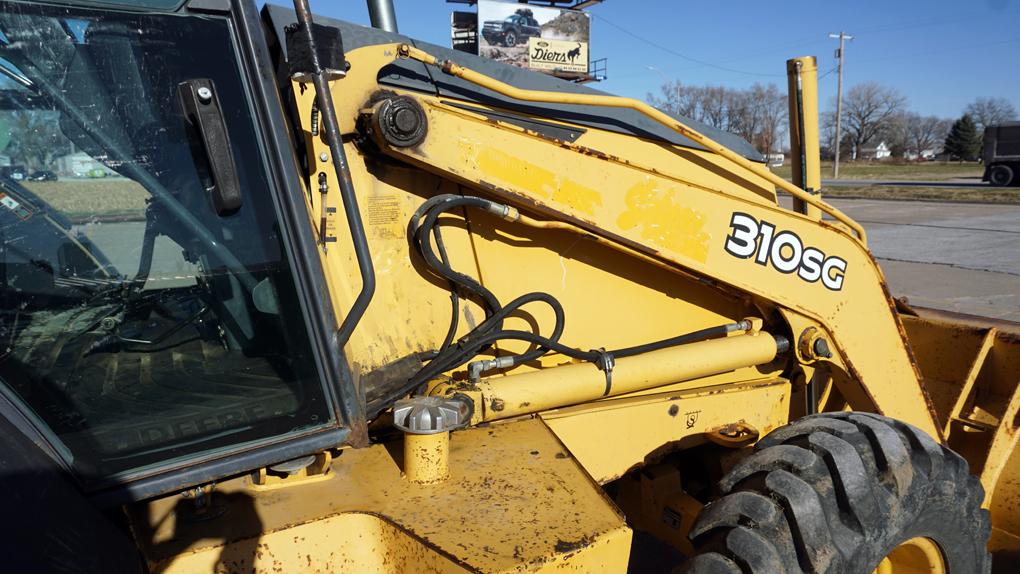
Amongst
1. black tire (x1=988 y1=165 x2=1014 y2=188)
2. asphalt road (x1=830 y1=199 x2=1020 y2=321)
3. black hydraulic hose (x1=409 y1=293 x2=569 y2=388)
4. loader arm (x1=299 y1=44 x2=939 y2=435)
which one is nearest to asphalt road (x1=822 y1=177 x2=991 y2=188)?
black tire (x1=988 y1=165 x2=1014 y2=188)

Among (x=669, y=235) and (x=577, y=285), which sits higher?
(x=669, y=235)

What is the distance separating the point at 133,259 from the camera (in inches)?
60.9

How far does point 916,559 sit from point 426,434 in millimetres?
1669

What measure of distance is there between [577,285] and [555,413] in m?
0.45

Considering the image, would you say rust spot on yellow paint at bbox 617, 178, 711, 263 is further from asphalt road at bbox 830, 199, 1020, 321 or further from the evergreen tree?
the evergreen tree

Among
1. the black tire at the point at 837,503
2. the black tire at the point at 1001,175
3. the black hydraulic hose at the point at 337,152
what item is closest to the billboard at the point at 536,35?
the black tire at the point at 1001,175

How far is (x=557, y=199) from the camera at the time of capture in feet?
7.07

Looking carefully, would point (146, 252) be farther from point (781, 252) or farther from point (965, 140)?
point (965, 140)

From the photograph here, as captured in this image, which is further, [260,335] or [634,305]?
[634,305]

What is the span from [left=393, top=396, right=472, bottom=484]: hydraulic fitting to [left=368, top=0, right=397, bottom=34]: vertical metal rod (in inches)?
49.3

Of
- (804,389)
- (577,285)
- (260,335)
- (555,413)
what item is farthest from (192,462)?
(804,389)

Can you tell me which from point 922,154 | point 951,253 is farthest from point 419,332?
point 922,154

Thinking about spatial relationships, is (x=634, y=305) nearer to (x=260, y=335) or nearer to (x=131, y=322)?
(x=260, y=335)

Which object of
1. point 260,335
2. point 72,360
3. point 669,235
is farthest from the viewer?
point 669,235
